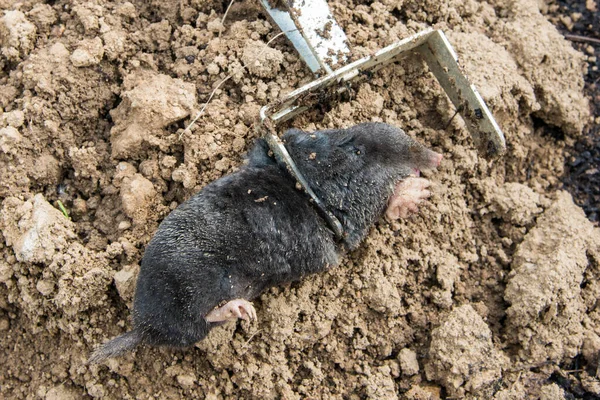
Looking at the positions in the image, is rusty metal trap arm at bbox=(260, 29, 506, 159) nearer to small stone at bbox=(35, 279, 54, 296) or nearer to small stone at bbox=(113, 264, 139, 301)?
small stone at bbox=(113, 264, 139, 301)

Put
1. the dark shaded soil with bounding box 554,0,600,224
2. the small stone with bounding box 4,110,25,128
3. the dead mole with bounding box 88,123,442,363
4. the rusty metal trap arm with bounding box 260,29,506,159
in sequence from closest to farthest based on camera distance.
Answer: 1. the dead mole with bounding box 88,123,442,363
2. the rusty metal trap arm with bounding box 260,29,506,159
3. the small stone with bounding box 4,110,25,128
4. the dark shaded soil with bounding box 554,0,600,224

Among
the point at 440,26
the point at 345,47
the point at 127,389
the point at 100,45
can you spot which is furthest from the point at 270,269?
the point at 440,26

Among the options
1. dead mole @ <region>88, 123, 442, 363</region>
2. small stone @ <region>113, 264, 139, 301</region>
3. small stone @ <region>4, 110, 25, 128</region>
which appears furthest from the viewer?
small stone @ <region>4, 110, 25, 128</region>

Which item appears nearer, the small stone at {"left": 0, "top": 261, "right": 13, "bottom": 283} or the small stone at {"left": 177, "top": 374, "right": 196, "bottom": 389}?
the small stone at {"left": 177, "top": 374, "right": 196, "bottom": 389}

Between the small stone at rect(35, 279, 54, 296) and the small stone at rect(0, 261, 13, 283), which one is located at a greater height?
the small stone at rect(35, 279, 54, 296)

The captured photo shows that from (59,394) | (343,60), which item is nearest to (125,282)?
(59,394)

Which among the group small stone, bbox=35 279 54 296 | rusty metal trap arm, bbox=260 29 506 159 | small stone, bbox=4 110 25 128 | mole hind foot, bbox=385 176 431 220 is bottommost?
small stone, bbox=35 279 54 296

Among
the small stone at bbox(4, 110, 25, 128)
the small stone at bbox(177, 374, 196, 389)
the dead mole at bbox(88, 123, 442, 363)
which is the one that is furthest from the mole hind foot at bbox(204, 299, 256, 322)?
the small stone at bbox(4, 110, 25, 128)

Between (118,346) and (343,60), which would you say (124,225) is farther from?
(343,60)
